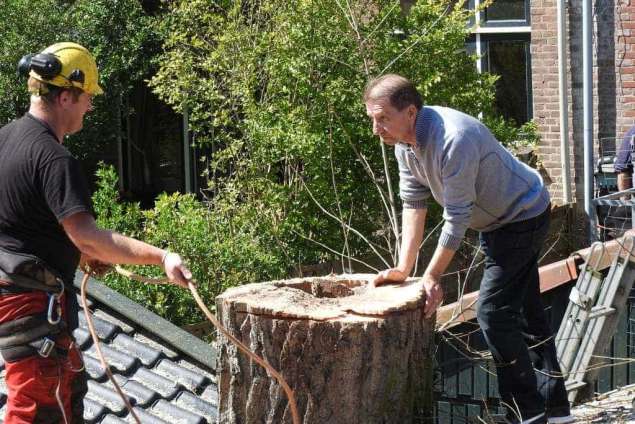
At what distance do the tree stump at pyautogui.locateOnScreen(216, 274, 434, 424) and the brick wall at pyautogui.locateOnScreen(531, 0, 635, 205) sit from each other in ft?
26.6

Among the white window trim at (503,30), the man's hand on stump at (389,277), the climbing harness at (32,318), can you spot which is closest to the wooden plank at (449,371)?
the man's hand on stump at (389,277)

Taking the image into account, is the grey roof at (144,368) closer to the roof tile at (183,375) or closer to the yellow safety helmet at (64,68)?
the roof tile at (183,375)

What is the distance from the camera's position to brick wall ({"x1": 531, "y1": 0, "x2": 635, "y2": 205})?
11.4m

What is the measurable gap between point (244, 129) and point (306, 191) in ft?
3.26

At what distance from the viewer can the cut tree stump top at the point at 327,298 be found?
388cm

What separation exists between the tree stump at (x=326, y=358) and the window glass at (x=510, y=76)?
876cm

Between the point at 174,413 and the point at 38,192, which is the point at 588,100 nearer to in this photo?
the point at 174,413

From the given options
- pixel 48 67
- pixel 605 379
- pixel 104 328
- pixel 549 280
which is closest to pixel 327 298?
pixel 104 328

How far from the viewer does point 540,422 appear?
4.59 metres

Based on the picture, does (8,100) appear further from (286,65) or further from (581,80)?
(581,80)

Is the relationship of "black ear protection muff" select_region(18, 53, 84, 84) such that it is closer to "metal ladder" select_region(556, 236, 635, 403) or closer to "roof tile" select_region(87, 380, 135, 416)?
"roof tile" select_region(87, 380, 135, 416)

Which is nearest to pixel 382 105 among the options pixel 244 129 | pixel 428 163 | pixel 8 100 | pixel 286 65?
pixel 428 163

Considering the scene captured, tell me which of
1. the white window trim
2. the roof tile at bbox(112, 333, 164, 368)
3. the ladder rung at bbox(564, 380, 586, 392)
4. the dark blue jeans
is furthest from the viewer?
the white window trim

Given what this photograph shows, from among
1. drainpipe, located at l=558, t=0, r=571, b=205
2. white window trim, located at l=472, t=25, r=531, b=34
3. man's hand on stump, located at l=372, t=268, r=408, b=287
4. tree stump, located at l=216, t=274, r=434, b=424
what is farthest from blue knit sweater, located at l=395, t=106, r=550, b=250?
white window trim, located at l=472, t=25, r=531, b=34
